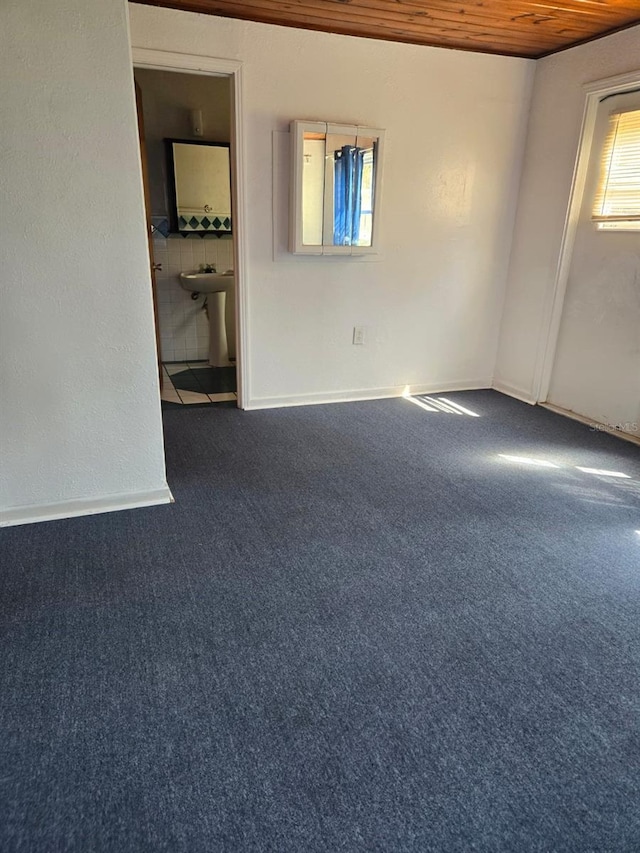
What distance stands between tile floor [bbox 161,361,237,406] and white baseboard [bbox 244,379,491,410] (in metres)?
0.31

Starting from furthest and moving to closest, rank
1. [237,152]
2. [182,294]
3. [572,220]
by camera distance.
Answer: [182,294] < [572,220] < [237,152]

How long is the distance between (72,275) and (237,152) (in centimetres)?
164

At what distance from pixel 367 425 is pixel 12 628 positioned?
7.70 ft

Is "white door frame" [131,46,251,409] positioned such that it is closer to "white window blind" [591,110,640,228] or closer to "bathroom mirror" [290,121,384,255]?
"bathroom mirror" [290,121,384,255]

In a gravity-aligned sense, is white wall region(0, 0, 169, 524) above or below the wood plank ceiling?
below

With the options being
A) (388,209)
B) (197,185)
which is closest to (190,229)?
(197,185)

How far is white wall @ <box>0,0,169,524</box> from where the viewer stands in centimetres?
198

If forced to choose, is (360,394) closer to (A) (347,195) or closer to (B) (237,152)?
(A) (347,195)

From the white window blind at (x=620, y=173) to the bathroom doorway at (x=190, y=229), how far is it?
8.58ft

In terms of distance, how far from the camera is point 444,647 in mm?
1739

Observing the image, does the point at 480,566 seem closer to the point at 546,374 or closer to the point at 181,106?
the point at 546,374

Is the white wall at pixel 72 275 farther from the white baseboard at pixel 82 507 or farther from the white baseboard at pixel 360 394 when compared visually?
the white baseboard at pixel 360 394

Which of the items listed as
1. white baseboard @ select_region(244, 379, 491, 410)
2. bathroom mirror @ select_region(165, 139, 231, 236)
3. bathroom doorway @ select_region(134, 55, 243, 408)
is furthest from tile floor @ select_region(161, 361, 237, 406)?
bathroom mirror @ select_region(165, 139, 231, 236)

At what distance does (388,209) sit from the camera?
3777 mm
